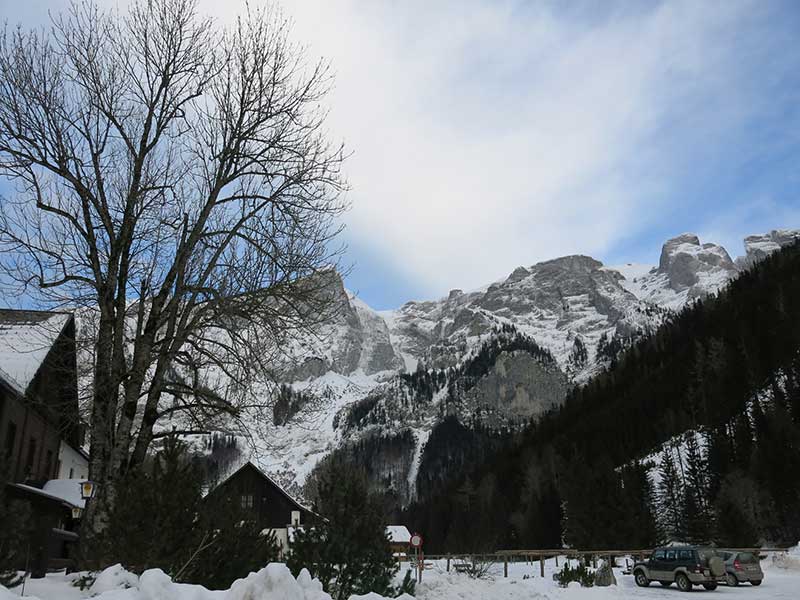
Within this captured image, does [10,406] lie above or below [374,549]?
above

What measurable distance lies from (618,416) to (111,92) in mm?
108671

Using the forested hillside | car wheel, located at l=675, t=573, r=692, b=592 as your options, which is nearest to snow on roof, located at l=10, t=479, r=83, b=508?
car wheel, located at l=675, t=573, r=692, b=592

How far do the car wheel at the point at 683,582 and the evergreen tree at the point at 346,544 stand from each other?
677 inches

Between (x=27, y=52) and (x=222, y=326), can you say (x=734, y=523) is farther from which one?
(x=27, y=52)

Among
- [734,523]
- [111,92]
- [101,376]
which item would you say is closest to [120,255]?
[101,376]

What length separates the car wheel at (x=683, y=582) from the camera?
24889 millimetres

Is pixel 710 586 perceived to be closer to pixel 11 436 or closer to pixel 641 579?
pixel 641 579

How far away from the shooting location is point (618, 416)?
110062 mm

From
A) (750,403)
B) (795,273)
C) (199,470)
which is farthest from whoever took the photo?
(795,273)

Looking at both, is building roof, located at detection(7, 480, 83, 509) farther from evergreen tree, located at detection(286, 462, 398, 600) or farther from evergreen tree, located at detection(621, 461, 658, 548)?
evergreen tree, located at detection(621, 461, 658, 548)

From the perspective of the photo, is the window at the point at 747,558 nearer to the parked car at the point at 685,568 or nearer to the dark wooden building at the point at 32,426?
the parked car at the point at 685,568

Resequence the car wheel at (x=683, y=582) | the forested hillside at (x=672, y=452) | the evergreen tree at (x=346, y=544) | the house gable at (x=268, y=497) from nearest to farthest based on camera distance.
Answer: the evergreen tree at (x=346, y=544)
the car wheel at (x=683, y=582)
the house gable at (x=268, y=497)
the forested hillside at (x=672, y=452)

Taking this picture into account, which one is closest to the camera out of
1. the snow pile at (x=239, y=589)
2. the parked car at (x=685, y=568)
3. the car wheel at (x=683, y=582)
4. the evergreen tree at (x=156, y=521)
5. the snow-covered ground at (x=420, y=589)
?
the snow pile at (x=239, y=589)

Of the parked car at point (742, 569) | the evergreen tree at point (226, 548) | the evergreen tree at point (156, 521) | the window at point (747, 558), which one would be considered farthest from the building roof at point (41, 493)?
the window at point (747, 558)
